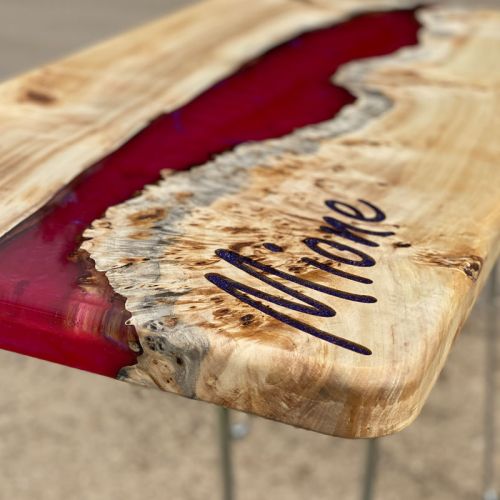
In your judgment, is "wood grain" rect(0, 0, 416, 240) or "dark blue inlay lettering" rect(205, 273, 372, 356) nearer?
"dark blue inlay lettering" rect(205, 273, 372, 356)

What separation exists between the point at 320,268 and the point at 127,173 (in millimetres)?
197

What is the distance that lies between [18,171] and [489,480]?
2.47 ft

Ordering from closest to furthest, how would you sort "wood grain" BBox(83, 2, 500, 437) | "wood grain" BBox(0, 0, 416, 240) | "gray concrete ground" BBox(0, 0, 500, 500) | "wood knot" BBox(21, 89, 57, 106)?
"wood grain" BBox(83, 2, 500, 437) < "wood grain" BBox(0, 0, 416, 240) < "wood knot" BBox(21, 89, 57, 106) < "gray concrete ground" BBox(0, 0, 500, 500)

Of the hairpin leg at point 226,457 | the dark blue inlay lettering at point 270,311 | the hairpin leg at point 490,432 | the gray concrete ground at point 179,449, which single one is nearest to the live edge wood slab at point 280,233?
the dark blue inlay lettering at point 270,311

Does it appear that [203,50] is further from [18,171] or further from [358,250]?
[358,250]

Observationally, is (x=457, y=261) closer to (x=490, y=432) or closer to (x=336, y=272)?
(x=336, y=272)

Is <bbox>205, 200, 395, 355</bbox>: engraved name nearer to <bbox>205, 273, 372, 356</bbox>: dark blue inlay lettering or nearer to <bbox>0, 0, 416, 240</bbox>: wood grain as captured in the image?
<bbox>205, 273, 372, 356</bbox>: dark blue inlay lettering

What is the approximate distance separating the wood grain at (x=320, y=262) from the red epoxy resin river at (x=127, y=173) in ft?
0.05

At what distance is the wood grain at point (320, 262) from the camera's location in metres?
0.40

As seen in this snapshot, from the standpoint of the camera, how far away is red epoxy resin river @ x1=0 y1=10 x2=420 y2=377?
0.44m

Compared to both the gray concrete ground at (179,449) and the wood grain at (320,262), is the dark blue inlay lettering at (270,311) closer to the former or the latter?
the wood grain at (320,262)

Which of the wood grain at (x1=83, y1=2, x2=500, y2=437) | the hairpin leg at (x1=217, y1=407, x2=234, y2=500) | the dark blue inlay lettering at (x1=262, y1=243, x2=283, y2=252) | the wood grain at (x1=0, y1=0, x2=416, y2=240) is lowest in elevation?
the hairpin leg at (x1=217, y1=407, x2=234, y2=500)

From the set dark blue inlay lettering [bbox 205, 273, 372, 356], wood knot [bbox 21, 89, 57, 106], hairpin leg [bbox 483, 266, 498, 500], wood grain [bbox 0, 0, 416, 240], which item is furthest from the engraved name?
hairpin leg [bbox 483, 266, 498, 500]

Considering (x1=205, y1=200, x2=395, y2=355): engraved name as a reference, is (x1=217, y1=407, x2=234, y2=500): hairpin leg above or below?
below
